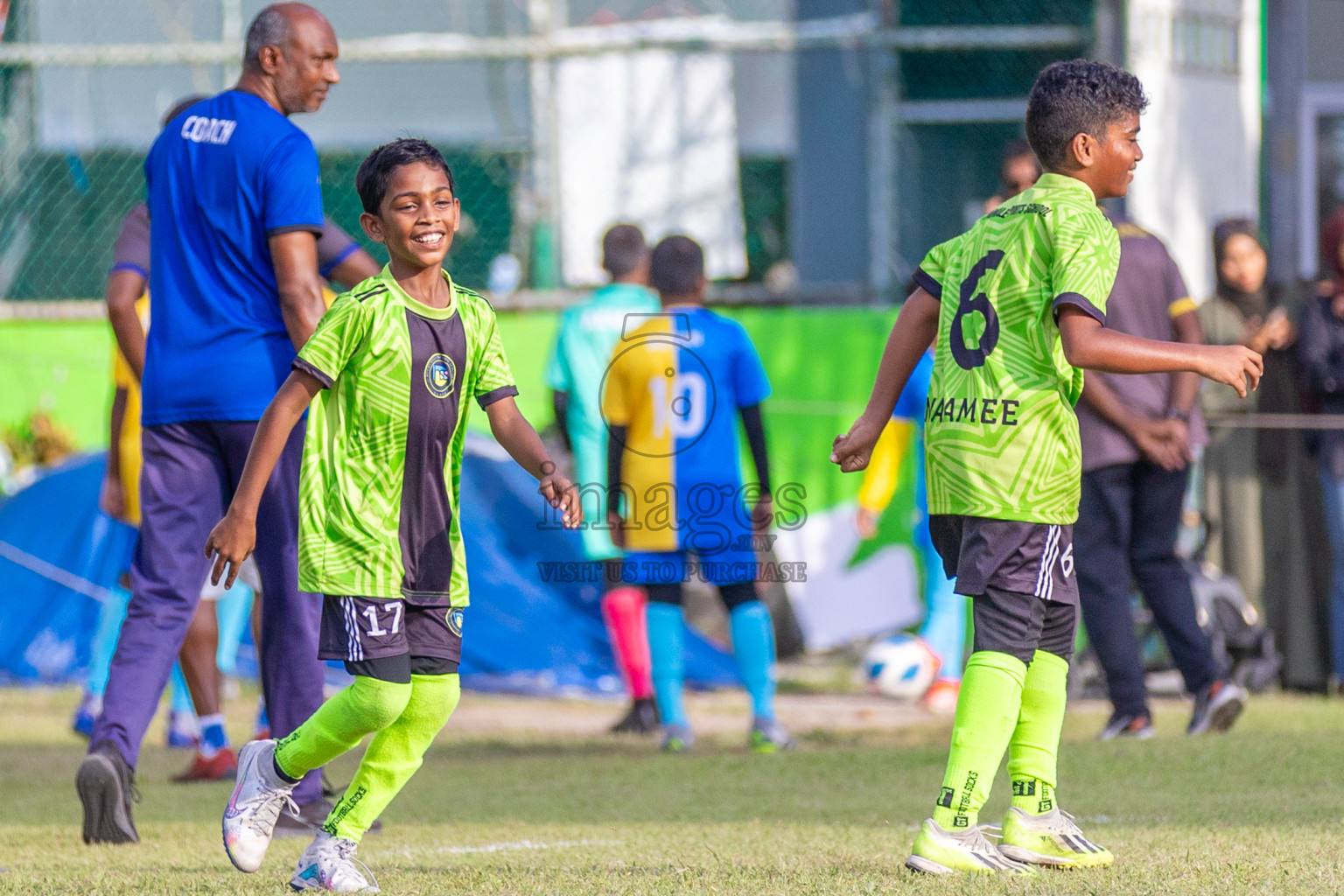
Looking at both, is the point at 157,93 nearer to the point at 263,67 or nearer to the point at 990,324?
the point at 263,67

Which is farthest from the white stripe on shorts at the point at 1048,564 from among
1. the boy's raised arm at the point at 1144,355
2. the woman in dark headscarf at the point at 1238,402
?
the woman in dark headscarf at the point at 1238,402

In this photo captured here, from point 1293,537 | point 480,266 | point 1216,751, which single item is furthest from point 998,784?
point 480,266

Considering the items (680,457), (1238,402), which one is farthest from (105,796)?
(1238,402)

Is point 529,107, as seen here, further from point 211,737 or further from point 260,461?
point 260,461

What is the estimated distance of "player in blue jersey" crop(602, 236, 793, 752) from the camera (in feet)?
22.6

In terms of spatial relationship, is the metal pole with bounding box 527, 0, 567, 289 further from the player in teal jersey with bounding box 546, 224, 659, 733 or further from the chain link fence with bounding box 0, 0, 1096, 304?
the player in teal jersey with bounding box 546, 224, 659, 733

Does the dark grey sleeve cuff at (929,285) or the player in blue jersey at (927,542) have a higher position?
the dark grey sleeve cuff at (929,285)

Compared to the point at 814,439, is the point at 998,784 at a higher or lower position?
lower

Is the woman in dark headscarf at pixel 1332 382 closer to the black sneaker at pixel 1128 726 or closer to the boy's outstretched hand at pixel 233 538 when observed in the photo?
the black sneaker at pixel 1128 726

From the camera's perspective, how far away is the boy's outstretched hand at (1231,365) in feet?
11.4

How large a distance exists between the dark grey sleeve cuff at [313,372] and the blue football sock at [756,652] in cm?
334

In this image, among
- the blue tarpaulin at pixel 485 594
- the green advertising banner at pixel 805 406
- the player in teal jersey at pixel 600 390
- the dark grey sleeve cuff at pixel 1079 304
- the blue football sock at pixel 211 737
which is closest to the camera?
the dark grey sleeve cuff at pixel 1079 304

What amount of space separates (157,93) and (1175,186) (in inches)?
260

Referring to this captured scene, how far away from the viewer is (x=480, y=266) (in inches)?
459
